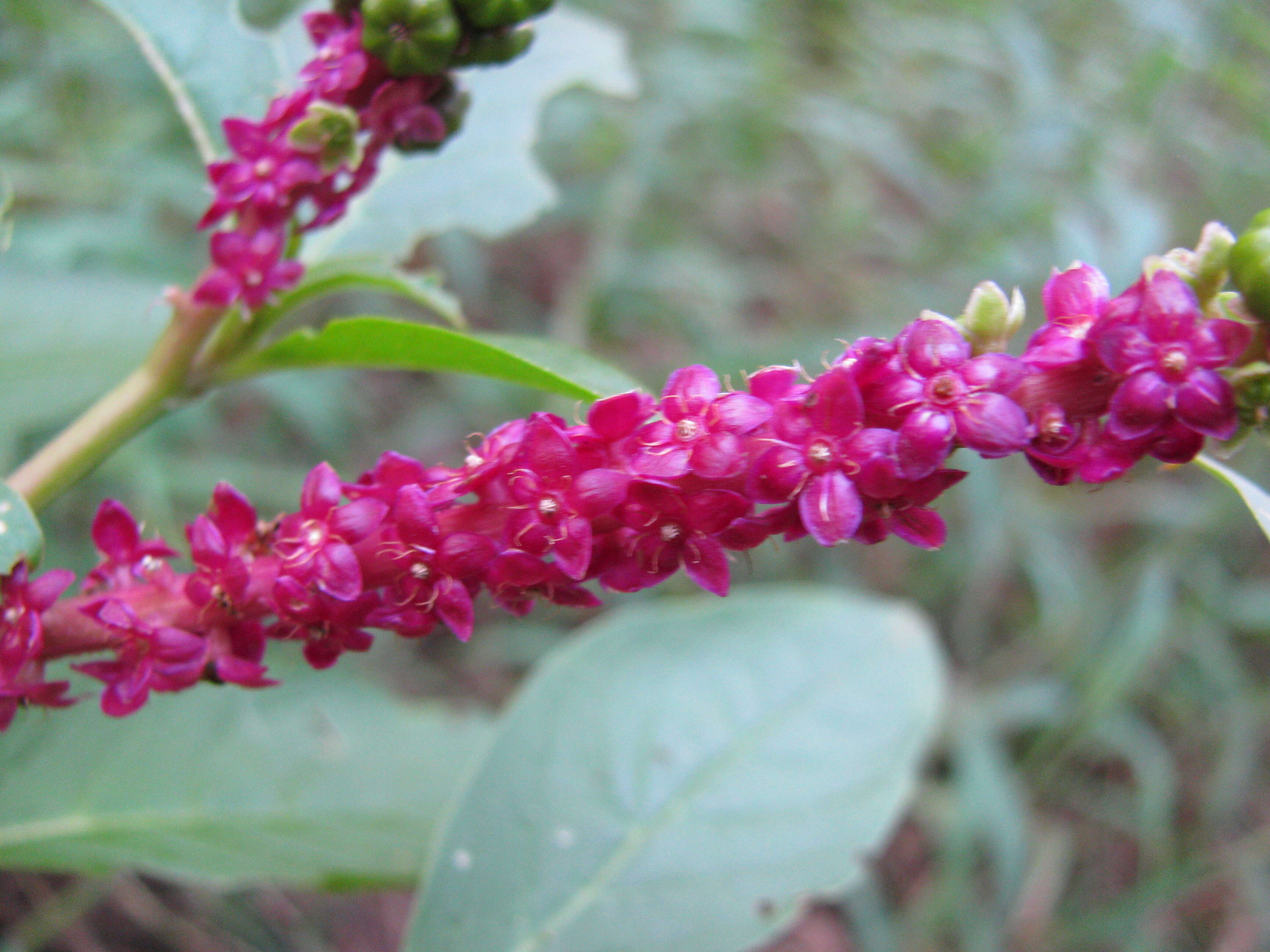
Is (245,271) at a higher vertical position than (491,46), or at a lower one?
lower

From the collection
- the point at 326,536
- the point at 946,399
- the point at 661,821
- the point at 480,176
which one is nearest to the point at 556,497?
the point at 326,536

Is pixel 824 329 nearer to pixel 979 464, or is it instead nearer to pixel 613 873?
pixel 979 464

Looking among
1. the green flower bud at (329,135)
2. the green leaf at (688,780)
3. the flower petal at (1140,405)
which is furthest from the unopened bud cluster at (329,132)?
the green leaf at (688,780)

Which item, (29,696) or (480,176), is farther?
(480,176)

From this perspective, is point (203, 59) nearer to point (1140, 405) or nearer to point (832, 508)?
point (832, 508)

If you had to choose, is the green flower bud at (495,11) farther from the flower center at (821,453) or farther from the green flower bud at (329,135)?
the flower center at (821,453)

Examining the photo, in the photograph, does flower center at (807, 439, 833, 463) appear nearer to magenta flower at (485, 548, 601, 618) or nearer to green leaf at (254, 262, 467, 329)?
magenta flower at (485, 548, 601, 618)

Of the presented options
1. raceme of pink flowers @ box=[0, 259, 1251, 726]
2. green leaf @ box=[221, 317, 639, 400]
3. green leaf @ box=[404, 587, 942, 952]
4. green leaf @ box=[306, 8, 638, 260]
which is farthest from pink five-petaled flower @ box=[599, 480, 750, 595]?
green leaf @ box=[404, 587, 942, 952]
